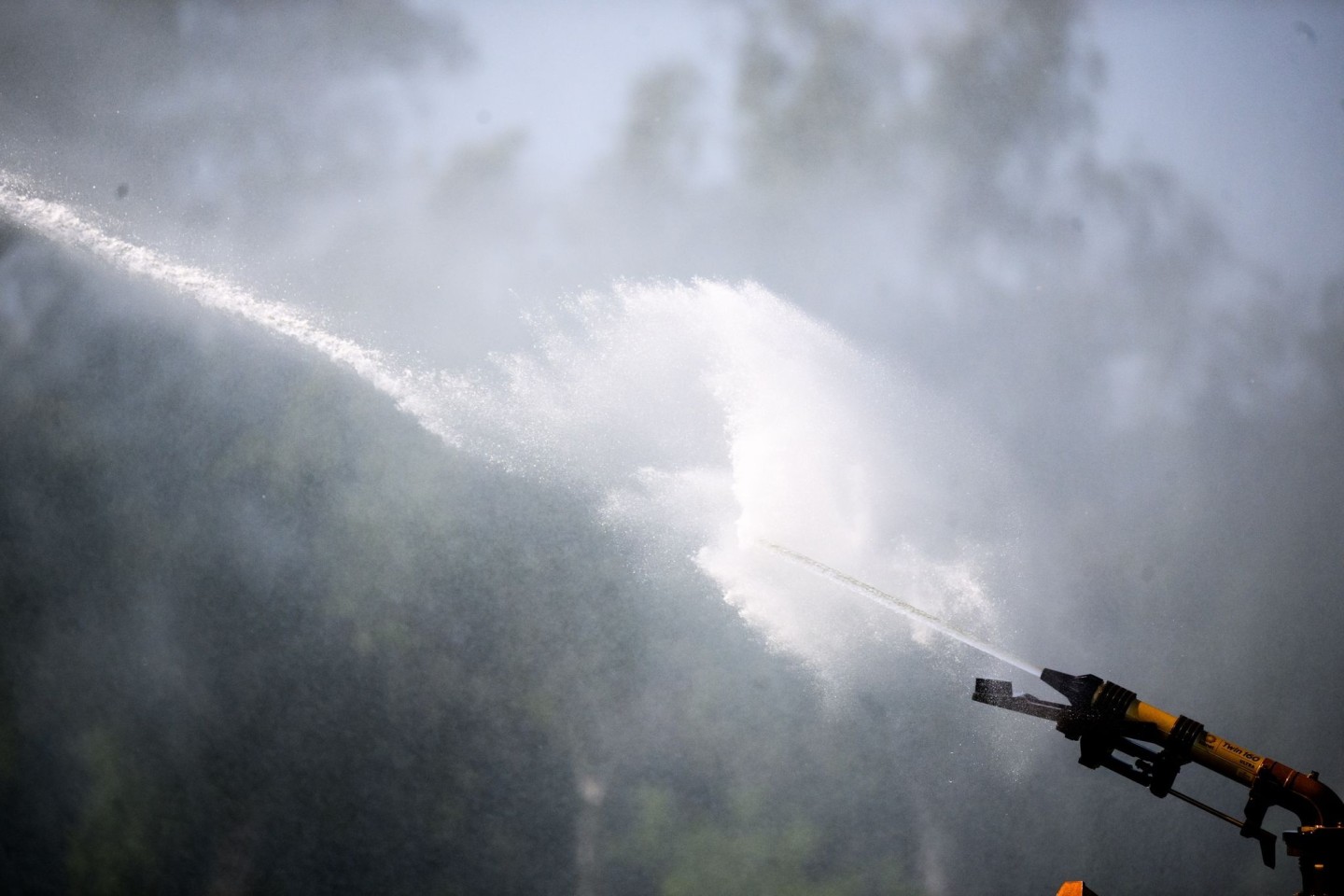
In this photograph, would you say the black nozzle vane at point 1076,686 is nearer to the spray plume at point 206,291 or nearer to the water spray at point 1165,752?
the water spray at point 1165,752

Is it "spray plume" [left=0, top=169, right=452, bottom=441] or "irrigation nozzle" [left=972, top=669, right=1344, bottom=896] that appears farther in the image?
"spray plume" [left=0, top=169, right=452, bottom=441]

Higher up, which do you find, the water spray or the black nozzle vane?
the black nozzle vane

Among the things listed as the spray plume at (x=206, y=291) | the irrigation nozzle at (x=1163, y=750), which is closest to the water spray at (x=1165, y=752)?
the irrigation nozzle at (x=1163, y=750)

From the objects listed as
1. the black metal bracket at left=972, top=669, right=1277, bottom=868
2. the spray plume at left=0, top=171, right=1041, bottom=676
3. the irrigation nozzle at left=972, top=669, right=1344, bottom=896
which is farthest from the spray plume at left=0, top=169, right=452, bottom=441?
the irrigation nozzle at left=972, top=669, right=1344, bottom=896

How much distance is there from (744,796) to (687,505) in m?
2.59

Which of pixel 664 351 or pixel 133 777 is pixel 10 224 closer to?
pixel 133 777

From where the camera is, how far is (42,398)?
5918 millimetres

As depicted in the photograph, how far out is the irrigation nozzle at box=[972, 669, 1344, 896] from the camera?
379 centimetres

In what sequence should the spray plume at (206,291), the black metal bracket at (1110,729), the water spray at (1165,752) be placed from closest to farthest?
the water spray at (1165,752) < the black metal bracket at (1110,729) < the spray plume at (206,291)

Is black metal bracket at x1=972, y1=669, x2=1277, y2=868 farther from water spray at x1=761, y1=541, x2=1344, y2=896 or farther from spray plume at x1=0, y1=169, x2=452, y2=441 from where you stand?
spray plume at x1=0, y1=169, x2=452, y2=441

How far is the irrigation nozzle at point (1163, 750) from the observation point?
3785 millimetres

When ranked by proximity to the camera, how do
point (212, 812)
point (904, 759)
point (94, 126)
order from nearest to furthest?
point (212, 812) → point (94, 126) → point (904, 759)

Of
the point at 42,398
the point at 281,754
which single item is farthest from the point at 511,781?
the point at 42,398

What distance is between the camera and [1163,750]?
156 inches
